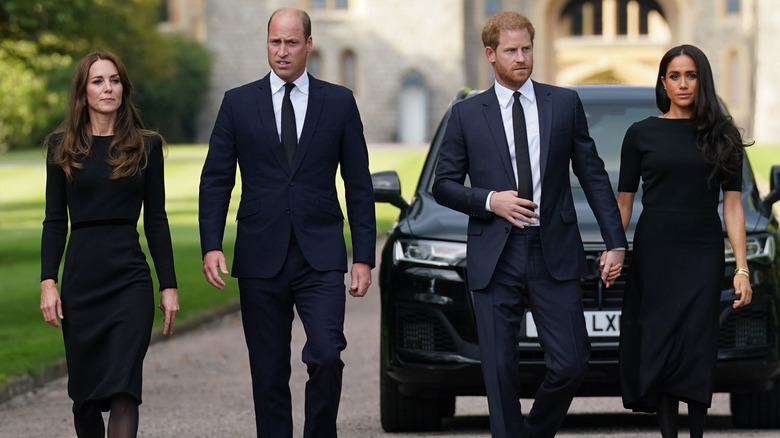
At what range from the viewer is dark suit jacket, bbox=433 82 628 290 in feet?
19.6

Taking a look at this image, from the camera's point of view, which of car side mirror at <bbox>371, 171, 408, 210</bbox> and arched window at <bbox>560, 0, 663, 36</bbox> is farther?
arched window at <bbox>560, 0, 663, 36</bbox>

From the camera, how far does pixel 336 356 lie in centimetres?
587

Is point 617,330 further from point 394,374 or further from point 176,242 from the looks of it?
point 176,242

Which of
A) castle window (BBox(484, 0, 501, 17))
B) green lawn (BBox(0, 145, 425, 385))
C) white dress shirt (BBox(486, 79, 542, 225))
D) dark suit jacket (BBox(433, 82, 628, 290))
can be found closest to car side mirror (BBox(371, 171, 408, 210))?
dark suit jacket (BBox(433, 82, 628, 290))

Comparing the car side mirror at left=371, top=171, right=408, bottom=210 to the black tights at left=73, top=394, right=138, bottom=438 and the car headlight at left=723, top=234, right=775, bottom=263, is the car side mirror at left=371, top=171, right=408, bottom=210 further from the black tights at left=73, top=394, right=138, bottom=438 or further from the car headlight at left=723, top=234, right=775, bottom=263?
the black tights at left=73, top=394, right=138, bottom=438

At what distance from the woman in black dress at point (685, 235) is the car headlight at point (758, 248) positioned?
0.91m

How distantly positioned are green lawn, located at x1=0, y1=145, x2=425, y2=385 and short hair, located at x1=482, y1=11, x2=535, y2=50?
16.7 feet

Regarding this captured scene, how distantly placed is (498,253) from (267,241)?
89 cm

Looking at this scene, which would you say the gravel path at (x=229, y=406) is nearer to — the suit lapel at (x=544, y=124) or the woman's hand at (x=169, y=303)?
the suit lapel at (x=544, y=124)

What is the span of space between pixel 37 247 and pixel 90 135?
17.7 m

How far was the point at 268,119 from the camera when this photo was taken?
6.04 m

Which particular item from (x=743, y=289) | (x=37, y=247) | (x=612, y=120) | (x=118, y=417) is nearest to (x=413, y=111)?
(x=37, y=247)

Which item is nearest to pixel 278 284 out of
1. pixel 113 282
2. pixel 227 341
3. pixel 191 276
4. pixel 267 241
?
pixel 267 241

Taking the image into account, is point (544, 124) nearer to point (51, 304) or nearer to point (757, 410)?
point (51, 304)
